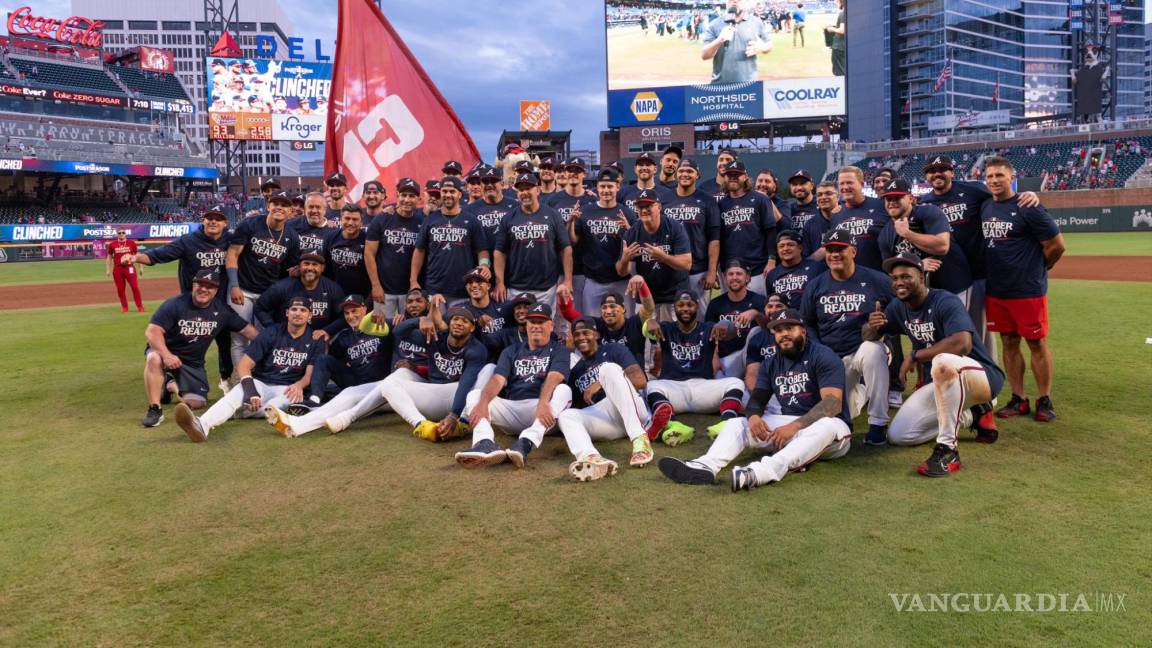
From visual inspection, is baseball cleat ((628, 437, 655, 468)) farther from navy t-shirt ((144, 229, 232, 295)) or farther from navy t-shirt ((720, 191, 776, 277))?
navy t-shirt ((144, 229, 232, 295))

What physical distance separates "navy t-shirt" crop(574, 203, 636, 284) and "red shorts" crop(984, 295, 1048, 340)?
11.7ft

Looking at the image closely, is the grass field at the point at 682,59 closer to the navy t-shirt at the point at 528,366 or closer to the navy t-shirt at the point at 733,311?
the navy t-shirt at the point at 733,311

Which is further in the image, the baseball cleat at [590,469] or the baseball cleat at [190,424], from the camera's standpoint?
the baseball cleat at [190,424]

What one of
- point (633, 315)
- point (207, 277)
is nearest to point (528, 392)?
point (633, 315)

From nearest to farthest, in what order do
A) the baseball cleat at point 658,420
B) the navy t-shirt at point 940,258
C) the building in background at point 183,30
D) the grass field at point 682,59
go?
the baseball cleat at point 658,420, the navy t-shirt at point 940,258, the grass field at point 682,59, the building in background at point 183,30

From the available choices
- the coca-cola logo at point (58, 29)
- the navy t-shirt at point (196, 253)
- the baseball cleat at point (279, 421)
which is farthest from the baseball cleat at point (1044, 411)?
the coca-cola logo at point (58, 29)

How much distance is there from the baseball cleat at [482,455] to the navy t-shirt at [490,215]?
2995mm

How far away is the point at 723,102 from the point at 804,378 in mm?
44754

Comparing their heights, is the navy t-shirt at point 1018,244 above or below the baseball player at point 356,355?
above

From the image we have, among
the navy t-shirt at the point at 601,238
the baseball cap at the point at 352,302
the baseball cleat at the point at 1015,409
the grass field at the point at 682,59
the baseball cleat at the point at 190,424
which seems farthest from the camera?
the grass field at the point at 682,59

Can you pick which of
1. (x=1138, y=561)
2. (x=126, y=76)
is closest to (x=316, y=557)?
(x=1138, y=561)

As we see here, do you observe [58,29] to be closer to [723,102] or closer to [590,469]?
[723,102]

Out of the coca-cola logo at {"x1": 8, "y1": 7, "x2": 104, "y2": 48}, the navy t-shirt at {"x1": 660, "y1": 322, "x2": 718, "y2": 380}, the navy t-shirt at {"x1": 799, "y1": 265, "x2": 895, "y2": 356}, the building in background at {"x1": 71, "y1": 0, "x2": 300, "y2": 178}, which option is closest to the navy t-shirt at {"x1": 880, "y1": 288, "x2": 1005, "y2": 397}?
the navy t-shirt at {"x1": 799, "y1": 265, "x2": 895, "y2": 356}

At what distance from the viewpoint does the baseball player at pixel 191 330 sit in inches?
310
